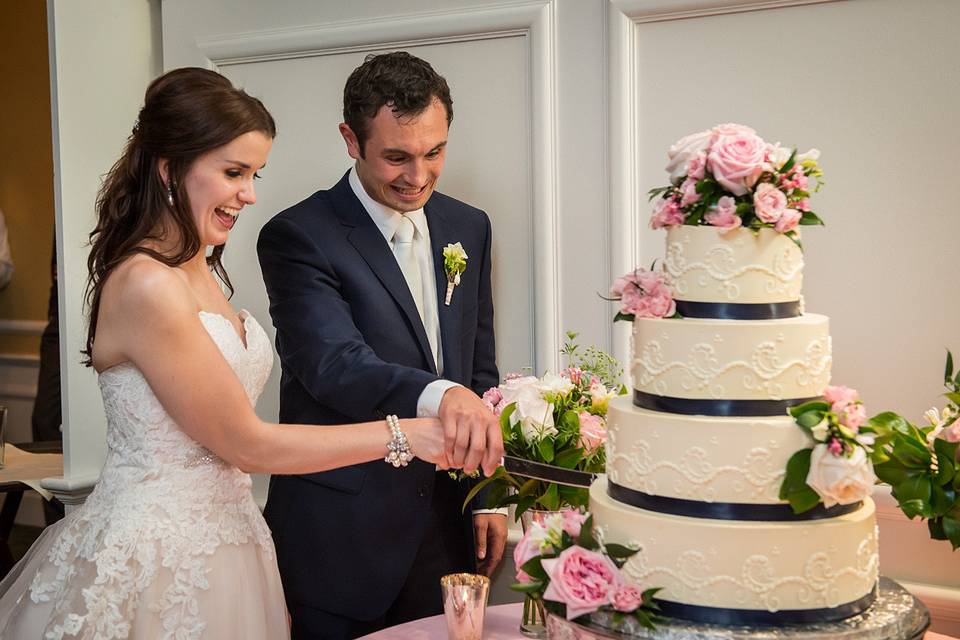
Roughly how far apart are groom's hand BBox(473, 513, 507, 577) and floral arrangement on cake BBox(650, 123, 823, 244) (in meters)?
1.41

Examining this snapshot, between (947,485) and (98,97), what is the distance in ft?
10.4

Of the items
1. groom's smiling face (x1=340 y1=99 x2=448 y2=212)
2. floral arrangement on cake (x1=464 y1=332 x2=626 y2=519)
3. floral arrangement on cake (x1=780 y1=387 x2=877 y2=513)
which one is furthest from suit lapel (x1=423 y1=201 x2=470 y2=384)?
floral arrangement on cake (x1=780 y1=387 x2=877 y2=513)

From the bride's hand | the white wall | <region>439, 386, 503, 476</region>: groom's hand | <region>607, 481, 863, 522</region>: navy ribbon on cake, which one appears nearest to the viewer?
<region>607, 481, 863, 522</region>: navy ribbon on cake

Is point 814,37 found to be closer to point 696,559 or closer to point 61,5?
point 696,559

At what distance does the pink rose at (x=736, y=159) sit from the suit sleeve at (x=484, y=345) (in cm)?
138

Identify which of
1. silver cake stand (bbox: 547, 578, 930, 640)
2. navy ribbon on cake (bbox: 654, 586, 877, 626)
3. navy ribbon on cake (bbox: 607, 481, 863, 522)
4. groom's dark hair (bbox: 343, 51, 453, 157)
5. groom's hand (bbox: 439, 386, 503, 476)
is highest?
groom's dark hair (bbox: 343, 51, 453, 157)

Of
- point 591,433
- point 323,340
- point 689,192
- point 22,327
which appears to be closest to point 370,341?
point 323,340

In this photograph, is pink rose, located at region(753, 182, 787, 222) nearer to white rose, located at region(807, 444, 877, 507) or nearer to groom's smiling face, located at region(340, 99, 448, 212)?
white rose, located at region(807, 444, 877, 507)

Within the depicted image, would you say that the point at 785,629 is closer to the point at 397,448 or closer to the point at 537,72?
the point at 397,448

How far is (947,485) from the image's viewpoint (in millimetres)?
2004

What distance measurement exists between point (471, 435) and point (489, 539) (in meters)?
0.77

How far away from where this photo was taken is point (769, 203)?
1766mm

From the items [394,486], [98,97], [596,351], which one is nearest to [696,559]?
[394,486]

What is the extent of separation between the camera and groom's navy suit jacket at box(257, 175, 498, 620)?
2.76 m
